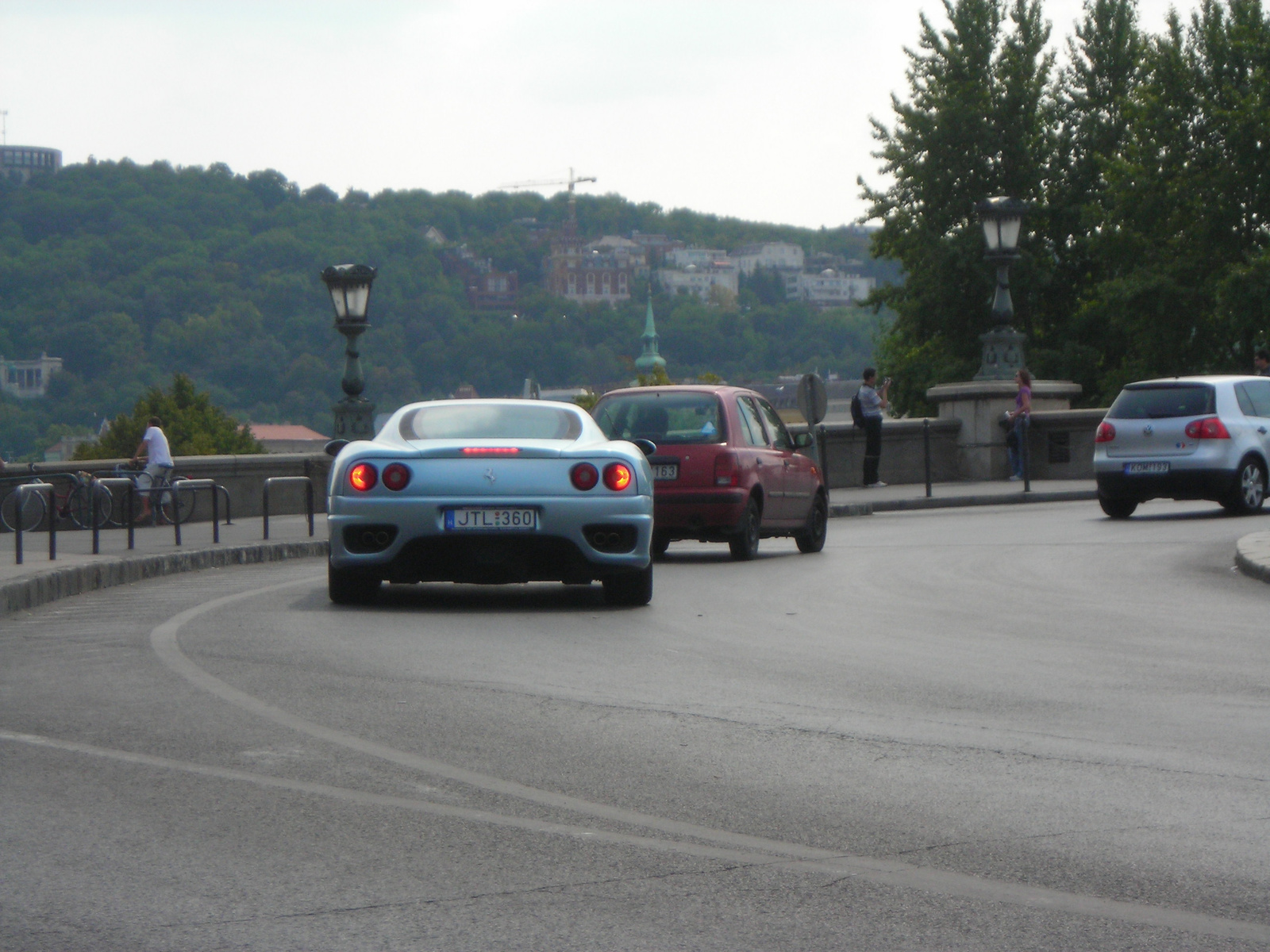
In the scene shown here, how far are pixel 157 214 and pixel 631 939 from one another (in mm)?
165909

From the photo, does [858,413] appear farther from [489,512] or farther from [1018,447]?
[489,512]

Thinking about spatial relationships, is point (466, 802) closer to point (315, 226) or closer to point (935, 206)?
point (935, 206)

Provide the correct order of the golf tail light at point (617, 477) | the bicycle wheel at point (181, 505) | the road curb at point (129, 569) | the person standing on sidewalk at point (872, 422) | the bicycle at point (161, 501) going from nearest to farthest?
the golf tail light at point (617, 477) < the road curb at point (129, 569) < the bicycle at point (161, 501) < the bicycle wheel at point (181, 505) < the person standing on sidewalk at point (872, 422)

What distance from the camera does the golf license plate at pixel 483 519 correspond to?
36.5 feet

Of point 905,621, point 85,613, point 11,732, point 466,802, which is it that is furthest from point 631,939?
point 85,613

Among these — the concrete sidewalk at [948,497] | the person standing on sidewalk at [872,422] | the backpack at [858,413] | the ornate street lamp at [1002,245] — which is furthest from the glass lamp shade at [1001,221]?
the concrete sidewalk at [948,497]

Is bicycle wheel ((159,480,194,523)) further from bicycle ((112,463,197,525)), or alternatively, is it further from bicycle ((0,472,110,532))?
bicycle ((0,472,110,532))

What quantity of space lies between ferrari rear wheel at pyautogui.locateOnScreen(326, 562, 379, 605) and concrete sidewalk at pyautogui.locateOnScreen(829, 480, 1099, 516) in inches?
518

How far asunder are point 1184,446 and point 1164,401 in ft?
1.97

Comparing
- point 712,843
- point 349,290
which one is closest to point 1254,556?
point 712,843

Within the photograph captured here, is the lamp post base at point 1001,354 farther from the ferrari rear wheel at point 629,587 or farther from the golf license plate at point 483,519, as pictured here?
the golf license plate at point 483,519

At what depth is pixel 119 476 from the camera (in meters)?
25.0

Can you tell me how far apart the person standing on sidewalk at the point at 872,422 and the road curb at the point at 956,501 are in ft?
7.97

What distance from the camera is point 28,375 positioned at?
147 meters
